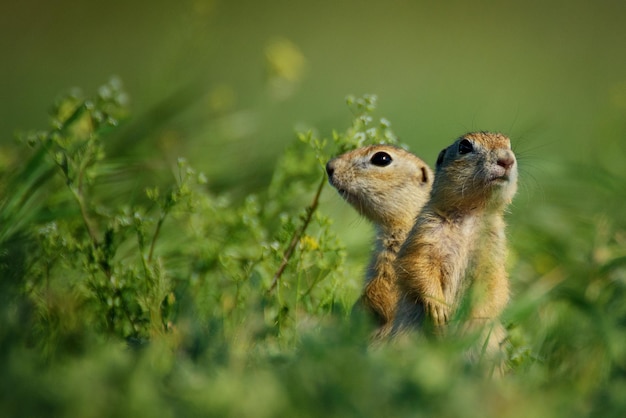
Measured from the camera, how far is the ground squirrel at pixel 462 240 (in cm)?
357

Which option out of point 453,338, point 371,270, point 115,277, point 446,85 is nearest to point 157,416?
point 453,338

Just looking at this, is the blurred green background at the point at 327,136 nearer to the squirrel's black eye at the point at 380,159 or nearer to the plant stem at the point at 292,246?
the plant stem at the point at 292,246

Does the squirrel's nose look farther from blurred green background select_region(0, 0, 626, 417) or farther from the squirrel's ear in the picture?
the squirrel's ear

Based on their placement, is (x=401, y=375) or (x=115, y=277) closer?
(x=401, y=375)

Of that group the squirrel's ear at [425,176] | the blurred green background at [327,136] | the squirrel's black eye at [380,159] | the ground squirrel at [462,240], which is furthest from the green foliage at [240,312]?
the squirrel's ear at [425,176]

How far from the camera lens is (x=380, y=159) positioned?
14.7 feet

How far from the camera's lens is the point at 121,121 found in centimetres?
434

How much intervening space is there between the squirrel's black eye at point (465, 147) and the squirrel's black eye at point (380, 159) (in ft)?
1.97

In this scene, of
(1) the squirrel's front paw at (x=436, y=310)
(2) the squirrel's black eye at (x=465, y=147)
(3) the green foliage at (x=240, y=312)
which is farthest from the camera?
(2) the squirrel's black eye at (x=465, y=147)

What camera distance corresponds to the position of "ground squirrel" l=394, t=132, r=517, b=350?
3.57 meters

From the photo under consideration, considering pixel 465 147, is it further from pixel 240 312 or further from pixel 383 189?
pixel 240 312

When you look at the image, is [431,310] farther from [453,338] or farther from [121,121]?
[121,121]

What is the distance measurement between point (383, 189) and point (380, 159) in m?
0.14

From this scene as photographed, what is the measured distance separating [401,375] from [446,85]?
832 centimetres
